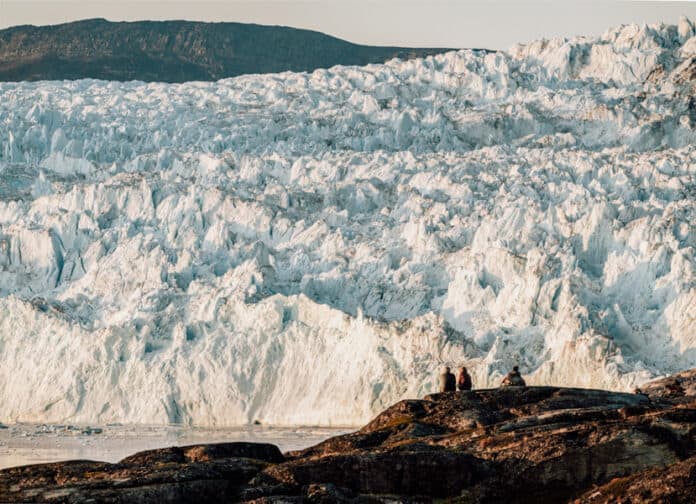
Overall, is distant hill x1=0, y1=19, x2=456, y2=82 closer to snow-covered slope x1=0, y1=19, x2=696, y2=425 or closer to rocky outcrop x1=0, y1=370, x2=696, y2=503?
snow-covered slope x1=0, y1=19, x2=696, y2=425

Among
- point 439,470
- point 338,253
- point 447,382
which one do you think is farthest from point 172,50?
point 439,470

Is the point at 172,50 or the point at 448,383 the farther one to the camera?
the point at 172,50

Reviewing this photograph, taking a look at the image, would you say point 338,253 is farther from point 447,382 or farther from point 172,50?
point 172,50

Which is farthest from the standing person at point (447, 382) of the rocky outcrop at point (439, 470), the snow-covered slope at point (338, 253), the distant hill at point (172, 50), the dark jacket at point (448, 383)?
the distant hill at point (172, 50)

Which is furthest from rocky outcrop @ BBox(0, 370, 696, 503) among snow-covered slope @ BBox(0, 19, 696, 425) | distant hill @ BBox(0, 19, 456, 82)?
distant hill @ BBox(0, 19, 456, 82)

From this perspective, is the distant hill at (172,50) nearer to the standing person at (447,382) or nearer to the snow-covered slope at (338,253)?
the snow-covered slope at (338,253)

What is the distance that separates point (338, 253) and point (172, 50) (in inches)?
4029

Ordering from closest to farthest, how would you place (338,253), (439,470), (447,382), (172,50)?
(439,470) < (447,382) < (338,253) < (172,50)

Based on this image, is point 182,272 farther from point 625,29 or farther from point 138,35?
point 138,35

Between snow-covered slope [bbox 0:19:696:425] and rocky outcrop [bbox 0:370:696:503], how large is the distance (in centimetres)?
2908

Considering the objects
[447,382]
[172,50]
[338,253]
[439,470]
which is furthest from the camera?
[172,50]

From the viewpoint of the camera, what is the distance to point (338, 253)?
58.4 meters

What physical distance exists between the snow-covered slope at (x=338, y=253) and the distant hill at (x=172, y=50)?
6518cm

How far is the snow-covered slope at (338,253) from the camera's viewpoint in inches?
1970
